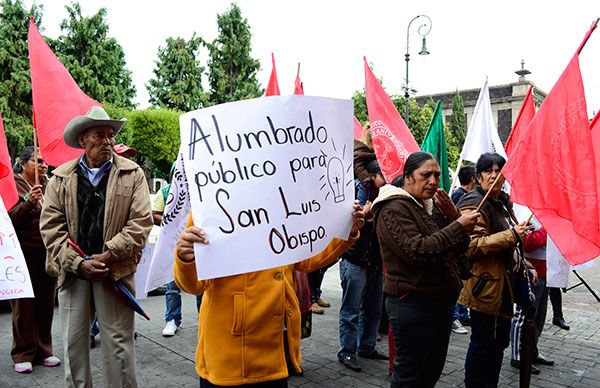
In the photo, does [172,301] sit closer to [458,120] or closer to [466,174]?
[466,174]

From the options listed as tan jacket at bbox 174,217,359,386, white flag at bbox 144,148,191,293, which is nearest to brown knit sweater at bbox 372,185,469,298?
tan jacket at bbox 174,217,359,386

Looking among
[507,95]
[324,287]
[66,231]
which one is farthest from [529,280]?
[507,95]

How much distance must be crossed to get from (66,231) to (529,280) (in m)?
3.62

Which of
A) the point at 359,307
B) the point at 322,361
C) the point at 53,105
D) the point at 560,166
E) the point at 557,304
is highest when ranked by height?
the point at 53,105

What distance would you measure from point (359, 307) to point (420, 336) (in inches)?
72.9

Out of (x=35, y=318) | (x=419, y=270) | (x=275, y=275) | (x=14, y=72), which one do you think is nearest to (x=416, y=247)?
(x=419, y=270)

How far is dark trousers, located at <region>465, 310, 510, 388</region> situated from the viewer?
12.3ft

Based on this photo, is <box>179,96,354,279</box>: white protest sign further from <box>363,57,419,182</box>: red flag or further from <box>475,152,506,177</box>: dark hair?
<box>363,57,419,182</box>: red flag

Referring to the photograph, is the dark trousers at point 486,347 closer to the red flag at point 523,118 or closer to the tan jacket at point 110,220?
the red flag at point 523,118

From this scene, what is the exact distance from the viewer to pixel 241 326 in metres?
2.35

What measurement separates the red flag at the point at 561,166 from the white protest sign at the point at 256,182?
1.69 metres

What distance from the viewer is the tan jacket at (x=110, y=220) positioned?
11.1 feet

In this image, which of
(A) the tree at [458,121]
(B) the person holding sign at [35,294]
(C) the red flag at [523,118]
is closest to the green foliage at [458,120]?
(A) the tree at [458,121]

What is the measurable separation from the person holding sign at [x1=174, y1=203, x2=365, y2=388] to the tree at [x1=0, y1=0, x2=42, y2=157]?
101 ft
